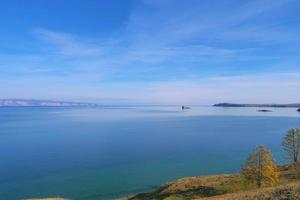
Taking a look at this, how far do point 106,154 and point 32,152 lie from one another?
29249 millimetres

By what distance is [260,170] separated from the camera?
53188mm

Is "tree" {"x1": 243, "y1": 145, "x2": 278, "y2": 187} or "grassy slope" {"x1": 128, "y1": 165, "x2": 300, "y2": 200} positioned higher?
"tree" {"x1": 243, "y1": 145, "x2": 278, "y2": 187}

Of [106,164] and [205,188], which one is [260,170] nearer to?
[205,188]

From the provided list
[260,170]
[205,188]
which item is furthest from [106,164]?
[260,170]

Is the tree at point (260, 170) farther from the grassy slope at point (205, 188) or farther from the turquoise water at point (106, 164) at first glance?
the turquoise water at point (106, 164)

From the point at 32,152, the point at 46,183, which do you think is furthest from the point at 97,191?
the point at 32,152

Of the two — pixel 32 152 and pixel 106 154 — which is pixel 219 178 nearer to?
pixel 106 154

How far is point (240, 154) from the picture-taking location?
357 feet

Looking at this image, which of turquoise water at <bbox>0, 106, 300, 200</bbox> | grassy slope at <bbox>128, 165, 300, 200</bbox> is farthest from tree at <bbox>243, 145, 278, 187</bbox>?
turquoise water at <bbox>0, 106, 300, 200</bbox>

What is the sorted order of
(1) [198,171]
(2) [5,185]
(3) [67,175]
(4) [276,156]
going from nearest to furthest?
(2) [5,185] < (3) [67,175] < (1) [198,171] < (4) [276,156]

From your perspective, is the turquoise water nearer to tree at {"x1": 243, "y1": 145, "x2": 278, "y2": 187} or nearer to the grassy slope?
the grassy slope

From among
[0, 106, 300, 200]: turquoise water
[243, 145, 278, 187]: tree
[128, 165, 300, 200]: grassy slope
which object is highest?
[243, 145, 278, 187]: tree

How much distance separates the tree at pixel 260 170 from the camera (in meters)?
52.9

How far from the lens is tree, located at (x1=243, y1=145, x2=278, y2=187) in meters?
52.9
